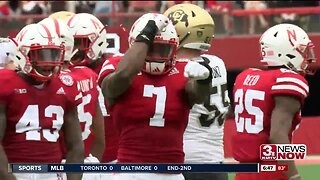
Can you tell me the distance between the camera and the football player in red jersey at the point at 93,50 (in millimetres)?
8242

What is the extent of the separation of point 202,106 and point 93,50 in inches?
44.1

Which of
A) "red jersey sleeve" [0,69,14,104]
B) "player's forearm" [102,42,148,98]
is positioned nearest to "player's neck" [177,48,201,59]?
"player's forearm" [102,42,148,98]

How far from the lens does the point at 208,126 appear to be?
7602 millimetres

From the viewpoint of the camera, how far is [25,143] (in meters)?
6.40

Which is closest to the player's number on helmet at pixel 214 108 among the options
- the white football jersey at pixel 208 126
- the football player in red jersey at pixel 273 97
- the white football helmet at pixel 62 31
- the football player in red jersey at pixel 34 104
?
the white football jersey at pixel 208 126

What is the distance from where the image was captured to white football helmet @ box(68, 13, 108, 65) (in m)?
8.25

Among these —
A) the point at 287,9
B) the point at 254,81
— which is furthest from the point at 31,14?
the point at 254,81

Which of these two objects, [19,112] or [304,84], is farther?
[304,84]

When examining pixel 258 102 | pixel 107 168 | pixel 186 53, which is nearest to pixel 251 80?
pixel 258 102

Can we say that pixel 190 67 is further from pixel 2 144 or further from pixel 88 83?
pixel 88 83

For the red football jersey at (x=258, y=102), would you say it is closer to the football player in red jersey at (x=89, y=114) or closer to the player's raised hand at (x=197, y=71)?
the player's raised hand at (x=197, y=71)

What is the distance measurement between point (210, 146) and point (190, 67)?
154 cm

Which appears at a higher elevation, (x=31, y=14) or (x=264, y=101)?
(x=264, y=101)

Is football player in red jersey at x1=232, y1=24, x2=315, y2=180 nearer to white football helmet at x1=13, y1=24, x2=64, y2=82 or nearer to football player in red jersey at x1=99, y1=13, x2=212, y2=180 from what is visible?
football player in red jersey at x1=99, y1=13, x2=212, y2=180
